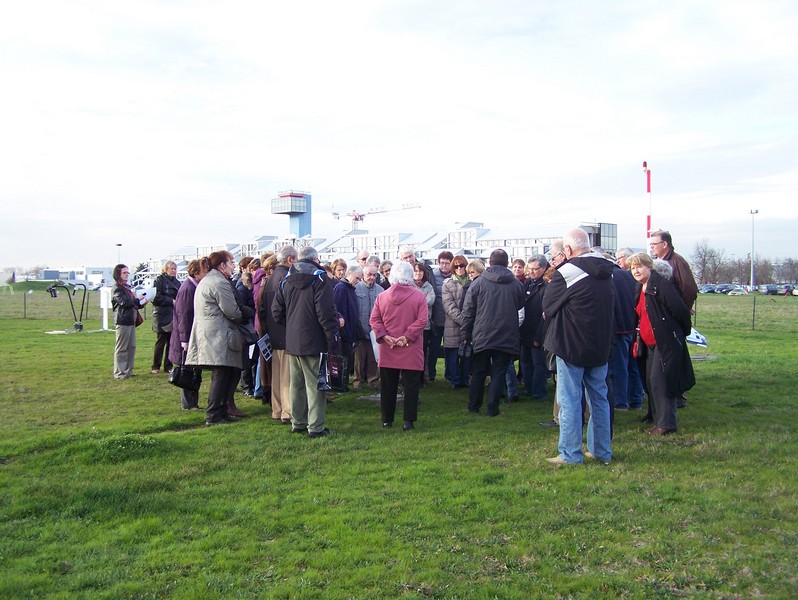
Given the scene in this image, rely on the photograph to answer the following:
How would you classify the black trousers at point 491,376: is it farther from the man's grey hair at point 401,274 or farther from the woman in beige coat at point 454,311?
the man's grey hair at point 401,274

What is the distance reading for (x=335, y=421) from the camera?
28.9 ft

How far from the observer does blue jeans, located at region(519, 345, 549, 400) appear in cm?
1034

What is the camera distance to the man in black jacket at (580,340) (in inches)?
261

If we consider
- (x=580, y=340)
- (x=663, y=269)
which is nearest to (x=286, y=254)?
(x=580, y=340)

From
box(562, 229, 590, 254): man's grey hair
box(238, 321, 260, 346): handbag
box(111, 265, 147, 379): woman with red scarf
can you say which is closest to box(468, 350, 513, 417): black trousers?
box(562, 229, 590, 254): man's grey hair

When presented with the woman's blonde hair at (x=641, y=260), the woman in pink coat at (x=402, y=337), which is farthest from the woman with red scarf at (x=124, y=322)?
the woman's blonde hair at (x=641, y=260)

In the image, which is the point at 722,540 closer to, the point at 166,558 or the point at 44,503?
the point at 166,558

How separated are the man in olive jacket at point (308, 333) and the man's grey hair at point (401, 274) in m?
0.81

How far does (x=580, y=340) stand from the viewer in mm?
6598

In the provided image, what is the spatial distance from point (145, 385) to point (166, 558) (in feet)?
25.0

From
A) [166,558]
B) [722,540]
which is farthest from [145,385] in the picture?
[722,540]

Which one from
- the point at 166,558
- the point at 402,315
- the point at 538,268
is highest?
the point at 538,268

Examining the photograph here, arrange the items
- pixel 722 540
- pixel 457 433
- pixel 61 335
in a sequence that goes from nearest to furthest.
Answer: pixel 722 540 → pixel 457 433 → pixel 61 335

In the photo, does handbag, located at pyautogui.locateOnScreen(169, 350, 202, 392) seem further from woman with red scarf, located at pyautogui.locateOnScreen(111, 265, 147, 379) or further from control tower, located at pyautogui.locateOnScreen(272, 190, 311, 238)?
control tower, located at pyautogui.locateOnScreen(272, 190, 311, 238)
